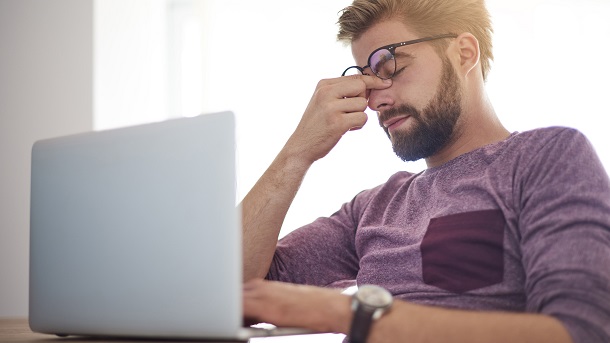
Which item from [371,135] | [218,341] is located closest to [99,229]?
[218,341]

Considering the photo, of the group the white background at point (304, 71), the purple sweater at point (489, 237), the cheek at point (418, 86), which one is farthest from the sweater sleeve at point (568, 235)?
the white background at point (304, 71)

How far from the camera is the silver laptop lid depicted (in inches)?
34.7

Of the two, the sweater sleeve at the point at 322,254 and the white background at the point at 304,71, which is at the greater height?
the white background at the point at 304,71

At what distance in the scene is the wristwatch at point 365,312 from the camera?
955mm

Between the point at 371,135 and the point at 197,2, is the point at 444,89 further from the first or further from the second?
the point at 197,2

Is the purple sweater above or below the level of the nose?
below

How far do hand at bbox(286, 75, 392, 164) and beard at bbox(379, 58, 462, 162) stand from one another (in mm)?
68

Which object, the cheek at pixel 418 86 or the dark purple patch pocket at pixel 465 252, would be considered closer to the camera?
the dark purple patch pocket at pixel 465 252

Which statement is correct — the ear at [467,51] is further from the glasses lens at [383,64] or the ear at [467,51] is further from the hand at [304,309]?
the hand at [304,309]

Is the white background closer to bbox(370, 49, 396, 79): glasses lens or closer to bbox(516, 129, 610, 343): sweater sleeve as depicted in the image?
bbox(370, 49, 396, 79): glasses lens

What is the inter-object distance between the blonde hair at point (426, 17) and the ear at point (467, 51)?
0.03 meters

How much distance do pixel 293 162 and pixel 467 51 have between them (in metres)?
0.50

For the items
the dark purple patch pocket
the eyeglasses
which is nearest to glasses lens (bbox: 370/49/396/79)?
the eyeglasses

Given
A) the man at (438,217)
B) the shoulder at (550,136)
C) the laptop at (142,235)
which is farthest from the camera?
the shoulder at (550,136)
